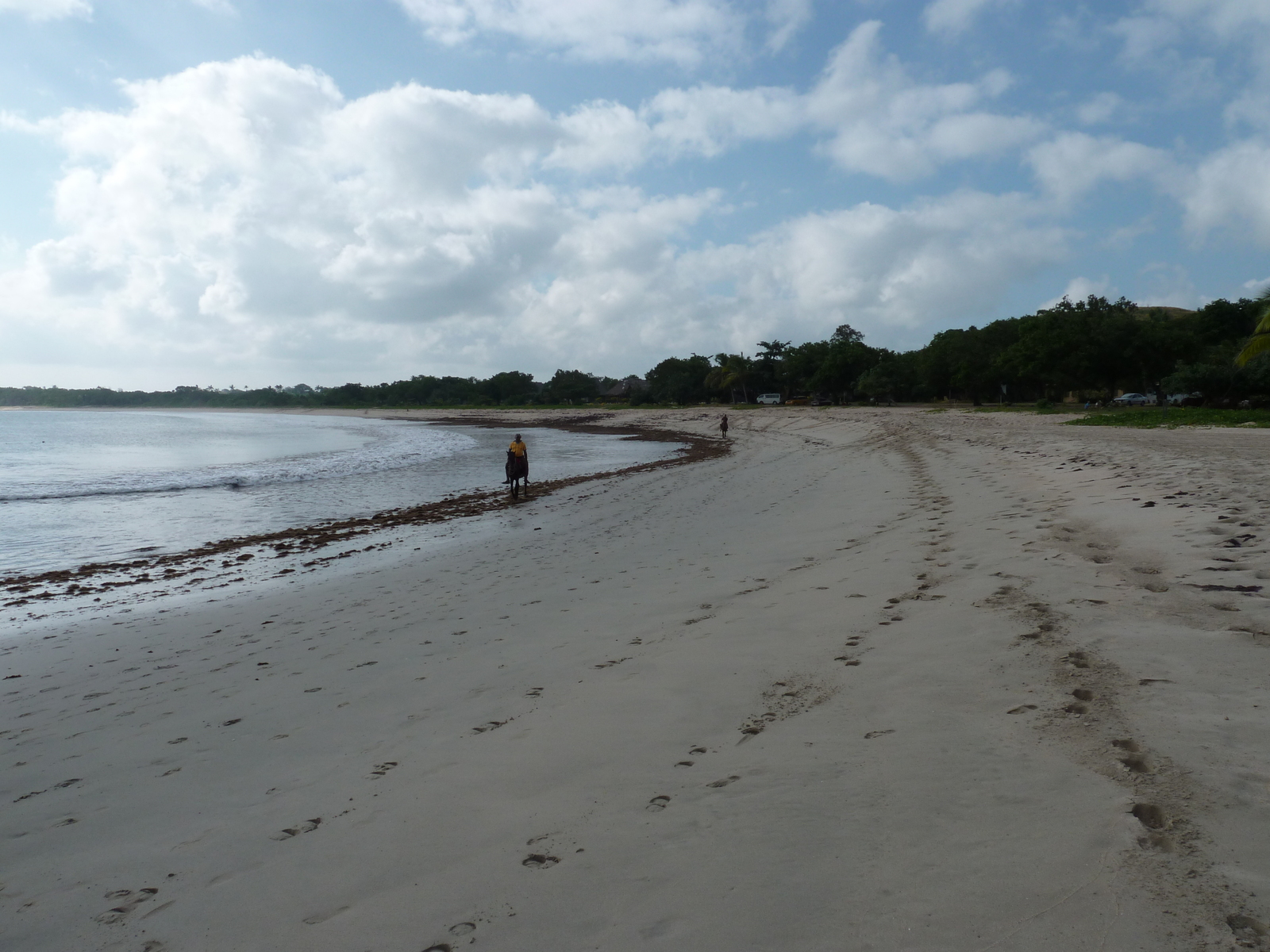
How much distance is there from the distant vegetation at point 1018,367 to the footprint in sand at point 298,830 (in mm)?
28988

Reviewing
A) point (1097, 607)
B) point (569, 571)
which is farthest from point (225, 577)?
point (1097, 607)

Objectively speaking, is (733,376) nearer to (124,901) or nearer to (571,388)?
(571,388)

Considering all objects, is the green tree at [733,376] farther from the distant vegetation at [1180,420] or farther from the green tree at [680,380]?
the distant vegetation at [1180,420]

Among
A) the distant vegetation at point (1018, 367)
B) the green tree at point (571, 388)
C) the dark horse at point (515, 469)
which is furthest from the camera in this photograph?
the green tree at point (571, 388)

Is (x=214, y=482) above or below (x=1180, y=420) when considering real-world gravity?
below

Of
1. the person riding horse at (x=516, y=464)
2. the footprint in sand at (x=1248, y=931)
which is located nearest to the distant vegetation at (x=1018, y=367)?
the person riding horse at (x=516, y=464)

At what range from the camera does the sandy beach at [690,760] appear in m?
2.51

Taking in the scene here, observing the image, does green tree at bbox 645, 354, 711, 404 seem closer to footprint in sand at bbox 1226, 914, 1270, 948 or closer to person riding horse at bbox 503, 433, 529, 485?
person riding horse at bbox 503, 433, 529, 485

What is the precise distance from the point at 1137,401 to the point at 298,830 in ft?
202

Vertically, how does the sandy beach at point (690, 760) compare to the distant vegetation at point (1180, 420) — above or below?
below

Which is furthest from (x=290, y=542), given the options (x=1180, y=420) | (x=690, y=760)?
(x=1180, y=420)

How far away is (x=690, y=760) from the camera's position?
143 inches

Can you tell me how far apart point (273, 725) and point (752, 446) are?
99.6 feet

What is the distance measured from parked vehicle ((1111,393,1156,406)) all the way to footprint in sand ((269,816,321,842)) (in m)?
57.1
